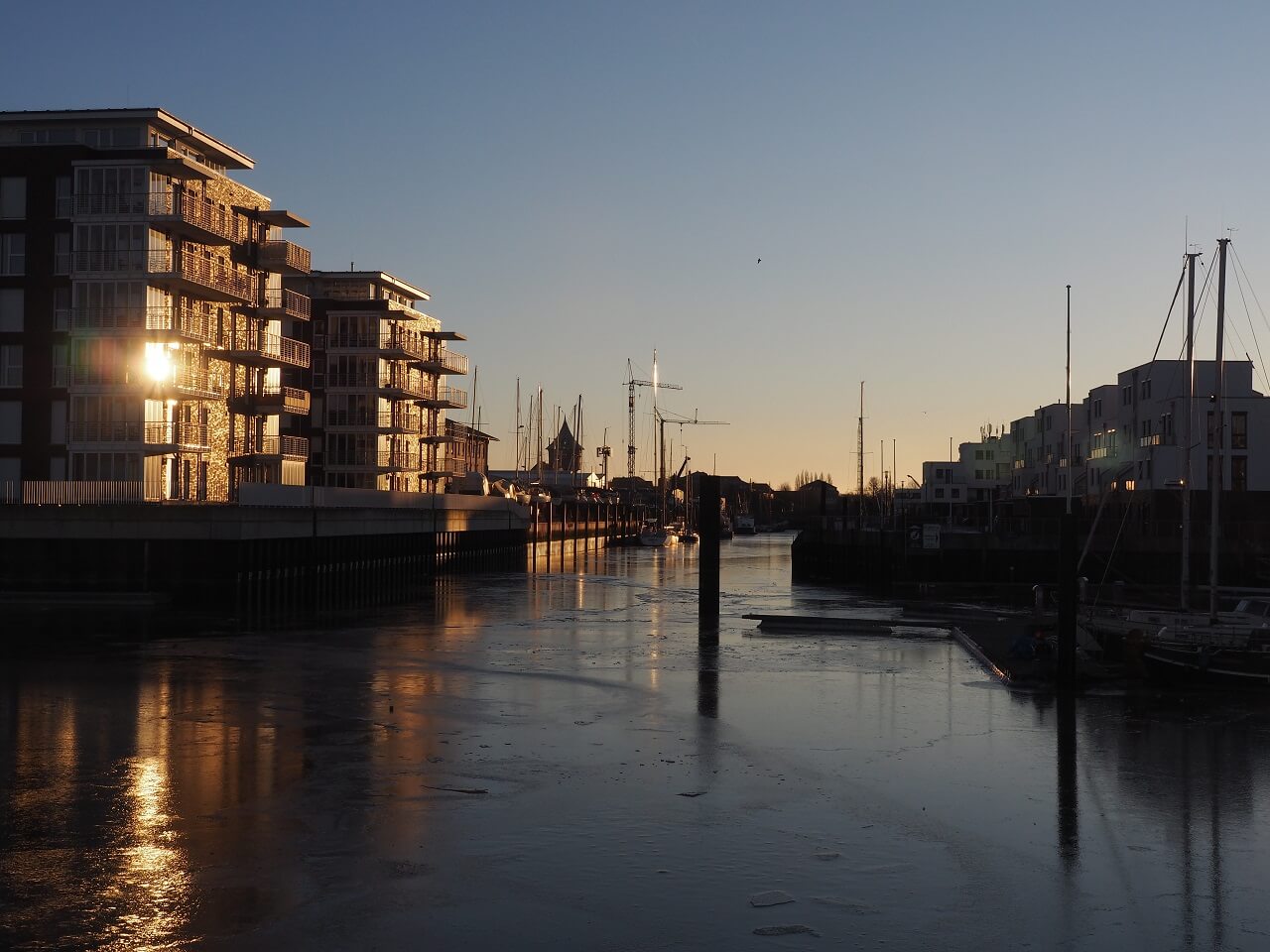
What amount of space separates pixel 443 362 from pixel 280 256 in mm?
45585

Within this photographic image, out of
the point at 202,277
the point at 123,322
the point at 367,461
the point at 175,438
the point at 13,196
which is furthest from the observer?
the point at 367,461

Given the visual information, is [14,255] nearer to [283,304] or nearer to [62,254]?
[62,254]

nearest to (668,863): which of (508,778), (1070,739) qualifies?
(508,778)

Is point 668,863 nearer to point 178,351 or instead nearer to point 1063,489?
point 178,351

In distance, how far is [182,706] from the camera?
2788 centimetres

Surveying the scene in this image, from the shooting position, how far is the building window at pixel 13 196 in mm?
70625

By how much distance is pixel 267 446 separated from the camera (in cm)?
8719

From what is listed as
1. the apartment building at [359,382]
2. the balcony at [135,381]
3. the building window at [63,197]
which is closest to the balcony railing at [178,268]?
the building window at [63,197]

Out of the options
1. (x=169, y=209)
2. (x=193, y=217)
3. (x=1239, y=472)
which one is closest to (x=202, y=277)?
(x=193, y=217)

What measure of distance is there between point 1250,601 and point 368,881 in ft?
99.8

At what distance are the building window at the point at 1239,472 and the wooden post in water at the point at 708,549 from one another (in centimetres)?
6089

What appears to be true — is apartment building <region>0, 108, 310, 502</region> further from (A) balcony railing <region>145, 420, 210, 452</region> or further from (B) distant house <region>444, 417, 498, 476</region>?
(B) distant house <region>444, 417, 498, 476</region>

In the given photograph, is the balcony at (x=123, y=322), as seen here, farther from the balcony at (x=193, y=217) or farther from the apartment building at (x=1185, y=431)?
the apartment building at (x=1185, y=431)

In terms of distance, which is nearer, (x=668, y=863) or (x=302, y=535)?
(x=668, y=863)
